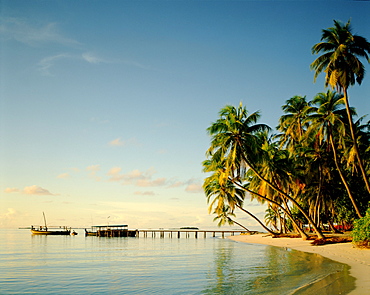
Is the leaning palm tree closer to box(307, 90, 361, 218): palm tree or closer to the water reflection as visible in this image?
box(307, 90, 361, 218): palm tree

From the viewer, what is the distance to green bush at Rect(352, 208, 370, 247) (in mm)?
21848

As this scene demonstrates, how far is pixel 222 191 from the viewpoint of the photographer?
163ft

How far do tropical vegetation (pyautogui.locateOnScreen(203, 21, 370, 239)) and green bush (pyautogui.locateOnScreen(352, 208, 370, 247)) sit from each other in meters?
4.49

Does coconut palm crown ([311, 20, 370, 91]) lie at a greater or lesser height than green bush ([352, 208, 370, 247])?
greater

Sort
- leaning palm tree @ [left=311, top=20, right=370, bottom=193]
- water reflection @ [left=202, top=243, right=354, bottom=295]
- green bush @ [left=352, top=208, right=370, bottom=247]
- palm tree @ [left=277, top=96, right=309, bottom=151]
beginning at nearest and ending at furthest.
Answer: water reflection @ [left=202, top=243, right=354, bottom=295] → green bush @ [left=352, top=208, right=370, bottom=247] → leaning palm tree @ [left=311, top=20, right=370, bottom=193] → palm tree @ [left=277, top=96, right=309, bottom=151]

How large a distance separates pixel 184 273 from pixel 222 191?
105 ft

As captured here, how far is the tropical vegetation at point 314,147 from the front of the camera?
26891mm

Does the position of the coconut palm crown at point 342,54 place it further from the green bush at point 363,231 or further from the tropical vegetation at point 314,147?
the green bush at point 363,231

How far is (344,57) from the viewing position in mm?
26688

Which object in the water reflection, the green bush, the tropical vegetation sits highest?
the tropical vegetation

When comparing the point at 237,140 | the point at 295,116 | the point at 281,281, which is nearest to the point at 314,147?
the point at 295,116

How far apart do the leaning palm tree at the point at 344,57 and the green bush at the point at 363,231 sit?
450 cm

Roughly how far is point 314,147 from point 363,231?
1579 centimetres

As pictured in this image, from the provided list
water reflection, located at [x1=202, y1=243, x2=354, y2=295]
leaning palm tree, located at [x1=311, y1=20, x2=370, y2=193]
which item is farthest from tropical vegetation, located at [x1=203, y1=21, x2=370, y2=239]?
water reflection, located at [x1=202, y1=243, x2=354, y2=295]
